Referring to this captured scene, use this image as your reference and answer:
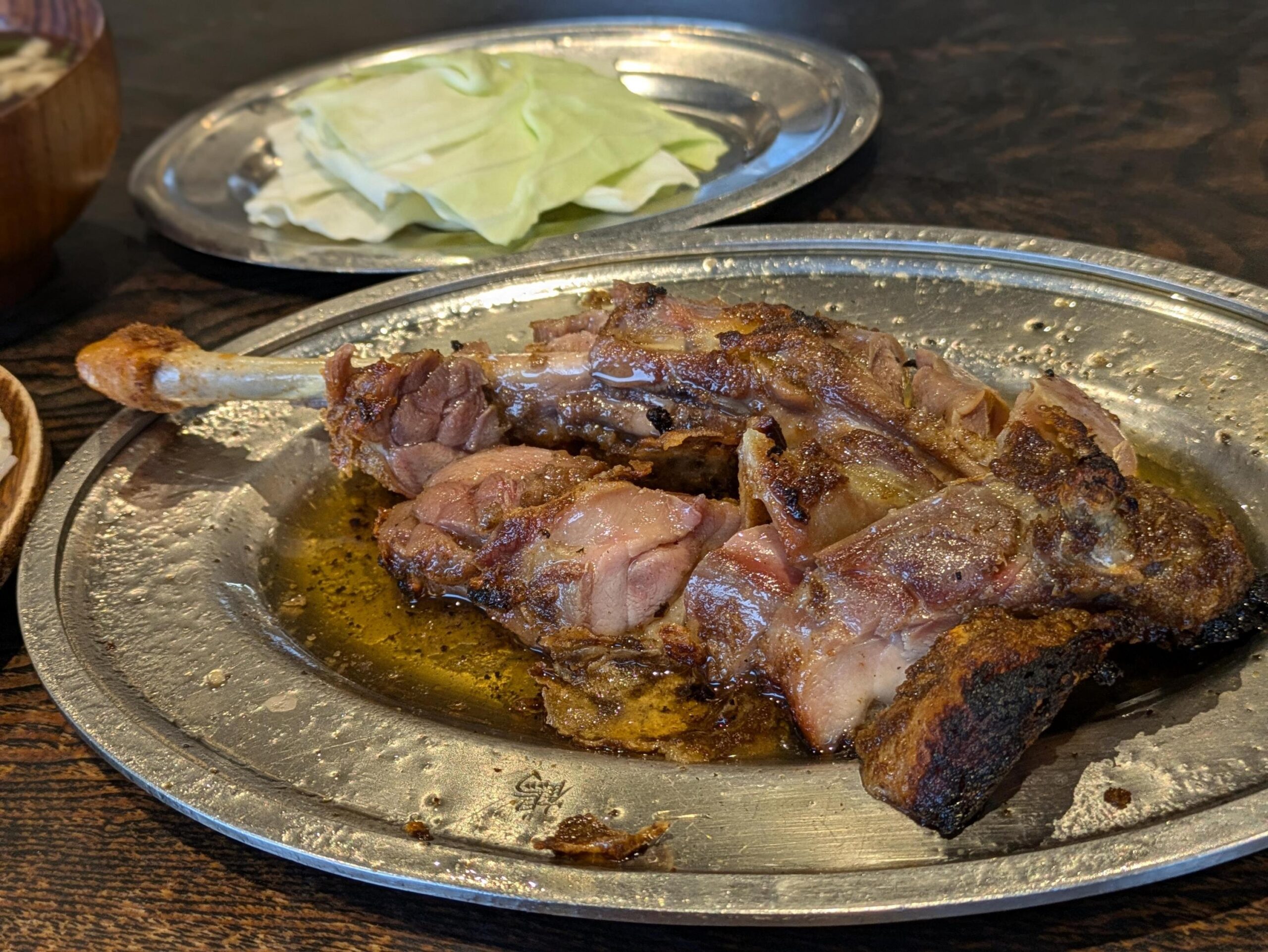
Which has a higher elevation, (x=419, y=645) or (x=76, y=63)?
(x=76, y=63)

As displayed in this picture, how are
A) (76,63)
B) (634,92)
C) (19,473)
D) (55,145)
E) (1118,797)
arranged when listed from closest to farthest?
(1118,797) < (19,473) < (55,145) < (76,63) < (634,92)

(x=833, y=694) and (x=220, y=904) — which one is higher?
(x=833, y=694)

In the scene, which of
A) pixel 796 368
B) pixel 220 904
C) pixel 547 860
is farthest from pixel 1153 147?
pixel 220 904

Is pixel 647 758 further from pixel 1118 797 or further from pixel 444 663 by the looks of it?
pixel 1118 797

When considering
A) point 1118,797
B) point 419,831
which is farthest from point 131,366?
point 1118,797

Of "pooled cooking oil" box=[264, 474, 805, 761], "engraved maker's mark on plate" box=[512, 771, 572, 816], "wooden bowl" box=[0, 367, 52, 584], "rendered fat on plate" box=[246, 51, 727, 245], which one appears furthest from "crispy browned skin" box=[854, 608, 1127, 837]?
"rendered fat on plate" box=[246, 51, 727, 245]

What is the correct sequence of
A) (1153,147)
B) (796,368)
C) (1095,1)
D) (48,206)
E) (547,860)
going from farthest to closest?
(1095,1) → (1153,147) → (48,206) → (796,368) → (547,860)

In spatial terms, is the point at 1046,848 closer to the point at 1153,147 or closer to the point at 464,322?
the point at 464,322

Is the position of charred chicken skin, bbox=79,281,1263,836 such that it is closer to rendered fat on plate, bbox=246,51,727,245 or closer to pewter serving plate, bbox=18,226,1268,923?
pewter serving plate, bbox=18,226,1268,923
